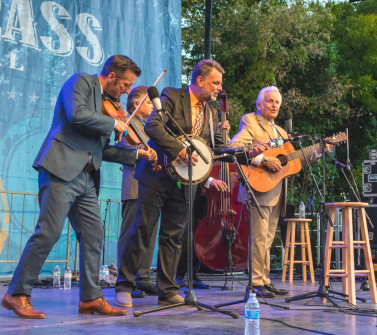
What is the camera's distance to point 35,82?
7.22 meters

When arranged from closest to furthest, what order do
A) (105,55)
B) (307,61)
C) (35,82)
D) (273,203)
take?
(273,203)
(35,82)
(105,55)
(307,61)

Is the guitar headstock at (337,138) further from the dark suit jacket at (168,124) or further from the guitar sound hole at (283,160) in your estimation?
the dark suit jacket at (168,124)

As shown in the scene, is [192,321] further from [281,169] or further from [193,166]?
[281,169]

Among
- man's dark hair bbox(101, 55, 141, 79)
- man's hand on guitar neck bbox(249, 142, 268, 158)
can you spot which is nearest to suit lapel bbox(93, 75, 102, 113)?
man's dark hair bbox(101, 55, 141, 79)

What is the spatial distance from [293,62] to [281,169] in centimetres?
1164

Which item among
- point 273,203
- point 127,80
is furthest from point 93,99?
point 273,203

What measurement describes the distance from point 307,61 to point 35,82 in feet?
36.9

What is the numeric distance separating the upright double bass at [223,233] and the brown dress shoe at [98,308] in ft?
8.10

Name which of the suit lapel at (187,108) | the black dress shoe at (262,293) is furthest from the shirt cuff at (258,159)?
the black dress shoe at (262,293)

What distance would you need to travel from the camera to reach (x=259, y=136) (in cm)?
503

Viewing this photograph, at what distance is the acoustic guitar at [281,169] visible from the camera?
4887mm

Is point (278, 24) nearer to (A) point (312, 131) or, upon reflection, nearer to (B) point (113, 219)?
(A) point (312, 131)

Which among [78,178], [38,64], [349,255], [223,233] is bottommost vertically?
[349,255]

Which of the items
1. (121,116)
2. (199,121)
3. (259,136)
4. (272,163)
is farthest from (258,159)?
(121,116)
